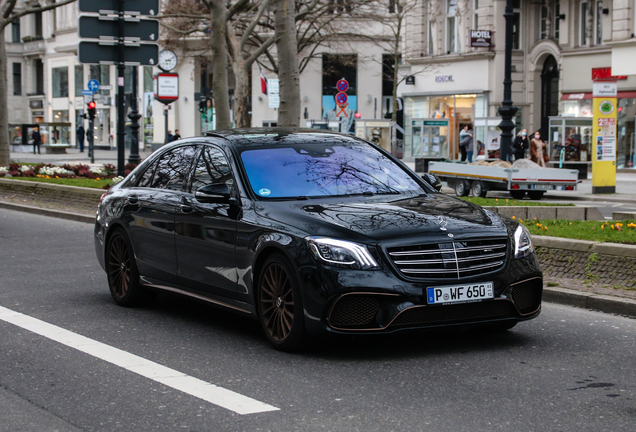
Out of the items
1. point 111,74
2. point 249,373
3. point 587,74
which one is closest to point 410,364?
point 249,373

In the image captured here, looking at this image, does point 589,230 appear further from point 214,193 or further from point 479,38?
point 479,38

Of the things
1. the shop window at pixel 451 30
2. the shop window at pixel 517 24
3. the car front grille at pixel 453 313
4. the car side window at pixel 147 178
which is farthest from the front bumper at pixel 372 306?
the shop window at pixel 451 30

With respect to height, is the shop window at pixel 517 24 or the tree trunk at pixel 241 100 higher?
the shop window at pixel 517 24

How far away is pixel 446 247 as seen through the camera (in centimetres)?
638

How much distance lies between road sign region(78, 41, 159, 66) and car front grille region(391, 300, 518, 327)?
13902mm

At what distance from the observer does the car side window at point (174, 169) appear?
8172mm

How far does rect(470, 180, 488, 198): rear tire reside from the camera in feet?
83.8

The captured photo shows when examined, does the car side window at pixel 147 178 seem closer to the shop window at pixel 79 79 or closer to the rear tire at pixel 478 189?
the rear tire at pixel 478 189

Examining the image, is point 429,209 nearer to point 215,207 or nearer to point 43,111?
point 215,207

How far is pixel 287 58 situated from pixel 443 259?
40.8ft

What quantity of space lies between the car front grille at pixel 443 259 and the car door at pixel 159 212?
2.35 metres

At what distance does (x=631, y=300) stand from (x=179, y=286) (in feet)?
12.1

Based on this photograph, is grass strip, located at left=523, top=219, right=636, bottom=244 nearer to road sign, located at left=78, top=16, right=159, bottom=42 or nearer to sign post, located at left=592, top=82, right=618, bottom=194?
road sign, located at left=78, top=16, right=159, bottom=42

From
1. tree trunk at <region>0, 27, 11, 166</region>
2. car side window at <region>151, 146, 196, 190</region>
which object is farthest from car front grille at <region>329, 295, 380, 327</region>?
tree trunk at <region>0, 27, 11, 166</region>
